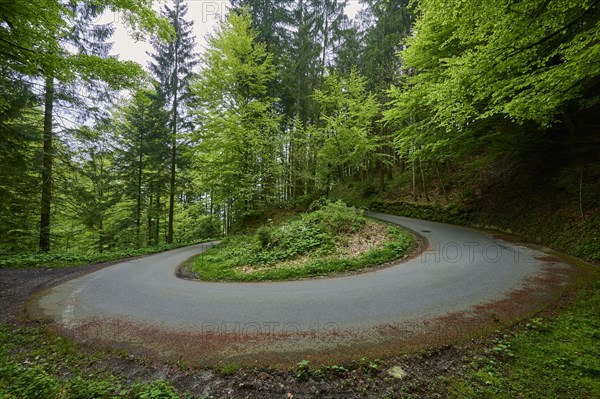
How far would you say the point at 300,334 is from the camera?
3.81m

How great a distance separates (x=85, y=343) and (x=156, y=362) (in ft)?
5.17

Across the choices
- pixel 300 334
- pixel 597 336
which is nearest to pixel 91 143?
pixel 300 334

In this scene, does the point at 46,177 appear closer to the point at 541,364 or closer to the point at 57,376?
the point at 57,376

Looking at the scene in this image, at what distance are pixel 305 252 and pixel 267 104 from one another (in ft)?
30.6

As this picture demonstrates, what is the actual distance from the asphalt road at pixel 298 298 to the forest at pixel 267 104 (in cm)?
432

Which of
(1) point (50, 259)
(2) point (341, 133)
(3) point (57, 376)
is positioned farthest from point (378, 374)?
(1) point (50, 259)

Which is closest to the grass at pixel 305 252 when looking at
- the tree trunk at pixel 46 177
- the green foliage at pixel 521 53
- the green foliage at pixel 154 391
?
the green foliage at pixel 154 391

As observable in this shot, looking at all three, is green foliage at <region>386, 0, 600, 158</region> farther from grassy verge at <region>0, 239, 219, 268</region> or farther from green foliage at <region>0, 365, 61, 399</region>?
grassy verge at <region>0, 239, 219, 268</region>

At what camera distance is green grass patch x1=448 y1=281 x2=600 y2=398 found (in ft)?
8.21

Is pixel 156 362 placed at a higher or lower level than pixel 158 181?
lower

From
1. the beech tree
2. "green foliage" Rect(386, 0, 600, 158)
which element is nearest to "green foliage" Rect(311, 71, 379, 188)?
the beech tree

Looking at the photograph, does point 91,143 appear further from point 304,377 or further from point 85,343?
point 304,377

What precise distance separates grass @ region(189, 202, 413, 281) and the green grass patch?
4288 millimetres

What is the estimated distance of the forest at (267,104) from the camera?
5641 mm
